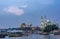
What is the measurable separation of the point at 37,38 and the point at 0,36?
134cm

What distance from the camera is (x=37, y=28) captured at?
5.38m

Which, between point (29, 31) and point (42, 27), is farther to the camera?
point (29, 31)

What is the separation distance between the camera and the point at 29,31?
19.2 feet

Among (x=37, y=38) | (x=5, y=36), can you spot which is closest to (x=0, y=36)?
(x=5, y=36)

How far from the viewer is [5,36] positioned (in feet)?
21.1

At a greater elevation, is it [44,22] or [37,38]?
[44,22]

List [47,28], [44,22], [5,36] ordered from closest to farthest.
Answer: [47,28] < [44,22] < [5,36]

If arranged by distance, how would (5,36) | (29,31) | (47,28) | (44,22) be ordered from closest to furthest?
(47,28) → (44,22) → (29,31) → (5,36)

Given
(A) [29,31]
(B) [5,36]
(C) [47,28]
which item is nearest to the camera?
(C) [47,28]

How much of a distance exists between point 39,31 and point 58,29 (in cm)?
51

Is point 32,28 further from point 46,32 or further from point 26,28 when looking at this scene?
point 46,32

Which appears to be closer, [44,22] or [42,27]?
[42,27]

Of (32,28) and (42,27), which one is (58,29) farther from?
(32,28)

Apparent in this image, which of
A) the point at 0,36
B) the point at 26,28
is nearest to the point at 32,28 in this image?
Answer: the point at 26,28
